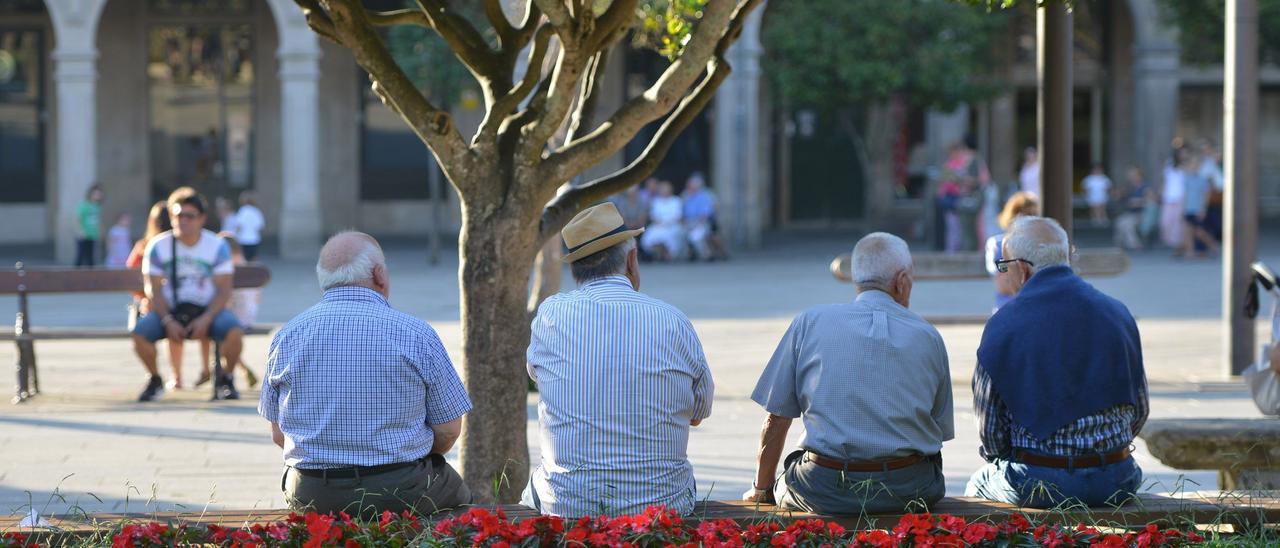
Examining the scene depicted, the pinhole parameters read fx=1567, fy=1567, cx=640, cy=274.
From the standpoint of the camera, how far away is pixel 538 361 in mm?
4637

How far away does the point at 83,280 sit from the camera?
10.3 metres

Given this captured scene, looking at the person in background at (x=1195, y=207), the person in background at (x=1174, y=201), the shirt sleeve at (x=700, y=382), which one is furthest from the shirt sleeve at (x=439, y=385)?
the person in background at (x=1174, y=201)

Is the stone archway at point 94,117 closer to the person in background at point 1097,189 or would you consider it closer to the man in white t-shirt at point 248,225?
the man in white t-shirt at point 248,225

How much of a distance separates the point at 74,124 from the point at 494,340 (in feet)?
63.3

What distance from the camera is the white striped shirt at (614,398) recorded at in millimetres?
4527

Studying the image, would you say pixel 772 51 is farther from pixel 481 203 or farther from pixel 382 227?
pixel 481 203

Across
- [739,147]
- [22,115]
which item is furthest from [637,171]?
[22,115]

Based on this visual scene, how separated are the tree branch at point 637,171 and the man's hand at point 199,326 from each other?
4.31m

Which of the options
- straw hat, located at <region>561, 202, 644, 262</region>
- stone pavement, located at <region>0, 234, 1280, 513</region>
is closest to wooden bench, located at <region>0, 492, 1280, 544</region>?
stone pavement, located at <region>0, 234, 1280, 513</region>

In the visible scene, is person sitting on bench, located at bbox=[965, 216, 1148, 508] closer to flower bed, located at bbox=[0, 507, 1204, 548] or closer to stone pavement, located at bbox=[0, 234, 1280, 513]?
stone pavement, located at bbox=[0, 234, 1280, 513]

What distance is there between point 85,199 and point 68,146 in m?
1.77

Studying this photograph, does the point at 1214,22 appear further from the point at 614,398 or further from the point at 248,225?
the point at 614,398

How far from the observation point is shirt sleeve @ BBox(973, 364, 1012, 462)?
16.5 feet

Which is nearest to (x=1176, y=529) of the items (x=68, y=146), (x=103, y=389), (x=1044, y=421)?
(x=1044, y=421)
